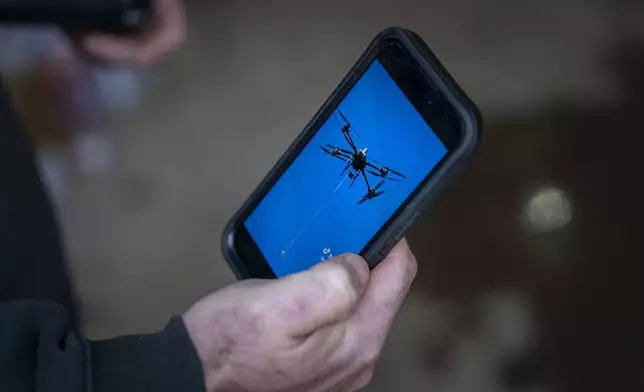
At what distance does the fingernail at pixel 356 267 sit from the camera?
425 mm

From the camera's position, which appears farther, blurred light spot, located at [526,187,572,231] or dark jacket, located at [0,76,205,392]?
blurred light spot, located at [526,187,572,231]

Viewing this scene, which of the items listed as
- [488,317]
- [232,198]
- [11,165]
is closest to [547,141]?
[488,317]

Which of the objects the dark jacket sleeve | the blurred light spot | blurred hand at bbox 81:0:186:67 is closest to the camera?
the dark jacket sleeve

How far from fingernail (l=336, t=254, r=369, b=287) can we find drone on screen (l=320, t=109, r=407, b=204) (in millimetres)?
48

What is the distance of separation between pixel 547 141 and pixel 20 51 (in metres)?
0.74

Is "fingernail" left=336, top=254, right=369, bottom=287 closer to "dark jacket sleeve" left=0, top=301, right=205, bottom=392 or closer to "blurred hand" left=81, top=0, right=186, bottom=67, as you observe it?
"dark jacket sleeve" left=0, top=301, right=205, bottom=392

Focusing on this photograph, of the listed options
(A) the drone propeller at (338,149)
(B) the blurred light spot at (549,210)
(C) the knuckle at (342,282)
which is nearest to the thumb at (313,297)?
(C) the knuckle at (342,282)

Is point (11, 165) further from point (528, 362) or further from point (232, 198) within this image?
point (528, 362)

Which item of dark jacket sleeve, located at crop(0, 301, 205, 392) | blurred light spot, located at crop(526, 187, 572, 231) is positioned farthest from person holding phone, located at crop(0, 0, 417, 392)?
blurred light spot, located at crop(526, 187, 572, 231)

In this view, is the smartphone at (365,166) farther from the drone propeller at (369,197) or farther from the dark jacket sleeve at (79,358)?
the dark jacket sleeve at (79,358)

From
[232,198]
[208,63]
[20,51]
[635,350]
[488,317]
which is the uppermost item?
[20,51]

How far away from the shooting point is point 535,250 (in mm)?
952

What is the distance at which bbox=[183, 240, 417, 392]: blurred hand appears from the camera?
0.41m

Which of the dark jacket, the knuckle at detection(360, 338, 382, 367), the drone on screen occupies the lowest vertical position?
the knuckle at detection(360, 338, 382, 367)
